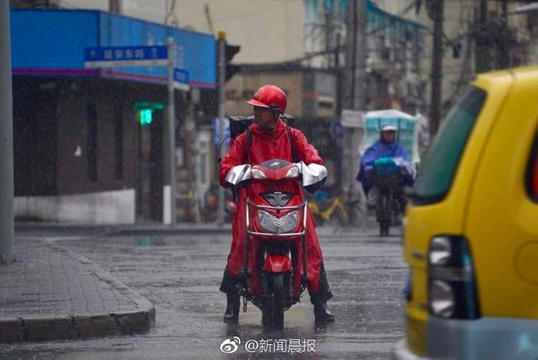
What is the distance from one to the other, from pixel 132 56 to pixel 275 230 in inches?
672

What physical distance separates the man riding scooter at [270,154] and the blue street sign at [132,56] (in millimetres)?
15930

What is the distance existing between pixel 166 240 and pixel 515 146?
1684 centimetres

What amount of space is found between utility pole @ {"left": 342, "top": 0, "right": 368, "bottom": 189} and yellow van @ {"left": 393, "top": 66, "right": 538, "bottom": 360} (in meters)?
25.0

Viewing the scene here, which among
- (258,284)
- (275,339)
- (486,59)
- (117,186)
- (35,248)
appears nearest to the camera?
(275,339)

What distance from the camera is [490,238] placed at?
514 cm

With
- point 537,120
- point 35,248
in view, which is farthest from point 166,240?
point 537,120

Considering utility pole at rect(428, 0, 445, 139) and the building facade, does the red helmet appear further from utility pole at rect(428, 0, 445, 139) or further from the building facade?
utility pole at rect(428, 0, 445, 139)

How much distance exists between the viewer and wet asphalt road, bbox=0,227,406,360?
887 centimetres

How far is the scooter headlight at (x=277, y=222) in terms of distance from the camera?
9.73 meters

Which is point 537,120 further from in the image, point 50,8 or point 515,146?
point 50,8

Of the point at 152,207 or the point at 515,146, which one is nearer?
the point at 515,146

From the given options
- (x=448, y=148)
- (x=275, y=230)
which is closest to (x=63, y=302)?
(x=275, y=230)

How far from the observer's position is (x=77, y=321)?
381 inches

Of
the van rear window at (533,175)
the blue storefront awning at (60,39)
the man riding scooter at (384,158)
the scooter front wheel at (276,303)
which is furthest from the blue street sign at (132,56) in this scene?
the van rear window at (533,175)
